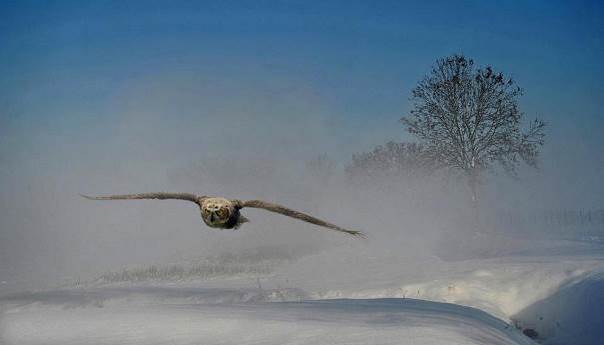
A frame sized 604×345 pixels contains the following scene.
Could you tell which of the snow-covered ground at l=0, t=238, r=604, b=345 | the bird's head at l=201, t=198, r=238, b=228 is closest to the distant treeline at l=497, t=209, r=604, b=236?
the snow-covered ground at l=0, t=238, r=604, b=345

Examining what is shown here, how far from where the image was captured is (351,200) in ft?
281

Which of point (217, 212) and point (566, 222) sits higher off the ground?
point (566, 222)

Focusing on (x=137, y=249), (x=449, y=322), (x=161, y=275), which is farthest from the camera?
(x=137, y=249)

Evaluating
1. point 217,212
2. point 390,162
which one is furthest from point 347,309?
point 390,162

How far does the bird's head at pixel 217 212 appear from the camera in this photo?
666 cm

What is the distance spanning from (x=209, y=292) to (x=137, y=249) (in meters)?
53.7

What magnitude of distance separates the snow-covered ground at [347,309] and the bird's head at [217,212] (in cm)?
167

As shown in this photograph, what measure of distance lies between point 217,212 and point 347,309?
377cm

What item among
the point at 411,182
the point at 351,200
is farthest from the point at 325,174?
the point at 411,182

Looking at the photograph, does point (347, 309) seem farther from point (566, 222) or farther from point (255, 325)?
point (566, 222)

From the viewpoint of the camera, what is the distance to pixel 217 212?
667cm

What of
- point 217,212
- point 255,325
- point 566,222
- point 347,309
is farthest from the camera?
point 566,222

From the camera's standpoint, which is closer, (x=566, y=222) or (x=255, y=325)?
(x=255, y=325)

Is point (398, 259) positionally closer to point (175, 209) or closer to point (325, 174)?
point (325, 174)
